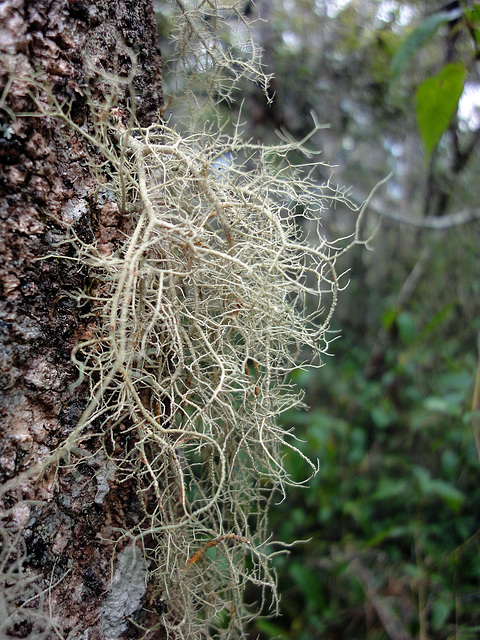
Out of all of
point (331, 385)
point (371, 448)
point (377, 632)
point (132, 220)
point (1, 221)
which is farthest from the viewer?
point (331, 385)

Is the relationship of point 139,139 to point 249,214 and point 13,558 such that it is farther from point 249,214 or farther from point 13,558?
point 13,558

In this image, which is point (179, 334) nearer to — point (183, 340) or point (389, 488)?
point (183, 340)

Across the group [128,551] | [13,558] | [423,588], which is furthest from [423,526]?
[13,558]

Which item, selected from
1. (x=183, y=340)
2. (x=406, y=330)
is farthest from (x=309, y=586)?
(x=183, y=340)

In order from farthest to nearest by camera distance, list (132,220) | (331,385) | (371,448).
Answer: (331,385) < (371,448) < (132,220)

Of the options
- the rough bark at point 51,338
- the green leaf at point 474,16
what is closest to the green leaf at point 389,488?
the rough bark at point 51,338

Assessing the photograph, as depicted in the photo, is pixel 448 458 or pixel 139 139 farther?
pixel 448 458
